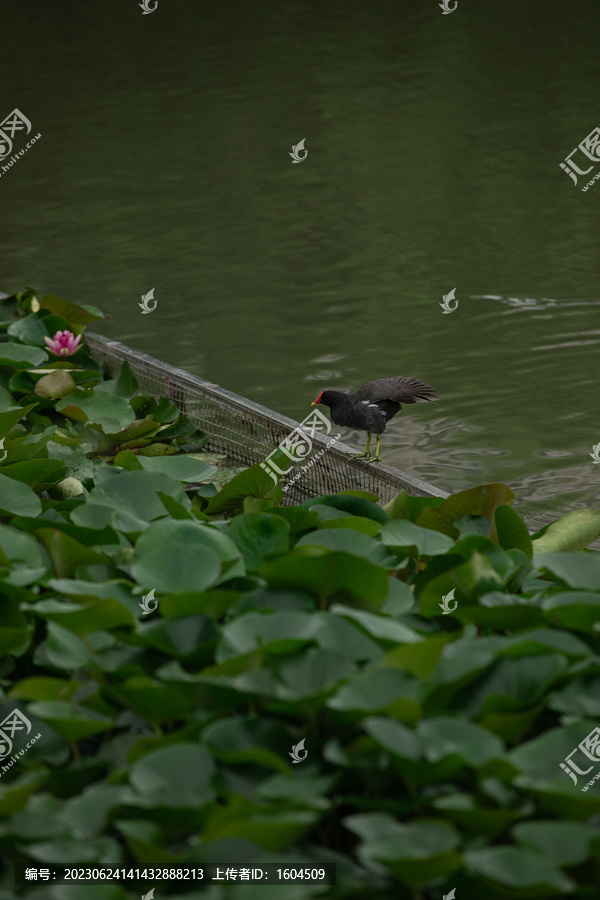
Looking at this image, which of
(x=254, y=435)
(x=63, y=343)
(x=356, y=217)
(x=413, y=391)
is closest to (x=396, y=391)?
(x=413, y=391)

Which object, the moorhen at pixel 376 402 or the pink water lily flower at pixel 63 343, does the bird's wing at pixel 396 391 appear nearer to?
the moorhen at pixel 376 402

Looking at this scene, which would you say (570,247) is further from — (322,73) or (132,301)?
(322,73)

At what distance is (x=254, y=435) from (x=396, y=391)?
14.0 inches

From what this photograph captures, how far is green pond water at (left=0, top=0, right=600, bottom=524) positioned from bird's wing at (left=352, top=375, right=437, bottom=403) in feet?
2.72

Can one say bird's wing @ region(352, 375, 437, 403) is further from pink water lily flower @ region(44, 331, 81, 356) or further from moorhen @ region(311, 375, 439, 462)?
pink water lily flower @ region(44, 331, 81, 356)

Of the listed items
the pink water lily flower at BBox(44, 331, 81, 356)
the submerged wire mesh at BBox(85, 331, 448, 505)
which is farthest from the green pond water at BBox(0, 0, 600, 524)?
the pink water lily flower at BBox(44, 331, 81, 356)

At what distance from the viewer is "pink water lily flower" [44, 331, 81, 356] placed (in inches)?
102

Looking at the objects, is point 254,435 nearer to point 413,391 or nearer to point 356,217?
point 413,391

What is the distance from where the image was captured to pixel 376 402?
230cm

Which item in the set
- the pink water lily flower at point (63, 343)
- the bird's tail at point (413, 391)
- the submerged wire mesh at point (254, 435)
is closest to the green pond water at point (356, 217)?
the bird's tail at point (413, 391)

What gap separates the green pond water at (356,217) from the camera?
381 cm

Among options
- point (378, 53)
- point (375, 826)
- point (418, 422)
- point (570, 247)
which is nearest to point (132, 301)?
point (418, 422)

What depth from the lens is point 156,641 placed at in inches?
39.8

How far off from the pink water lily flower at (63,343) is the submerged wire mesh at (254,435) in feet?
0.60
